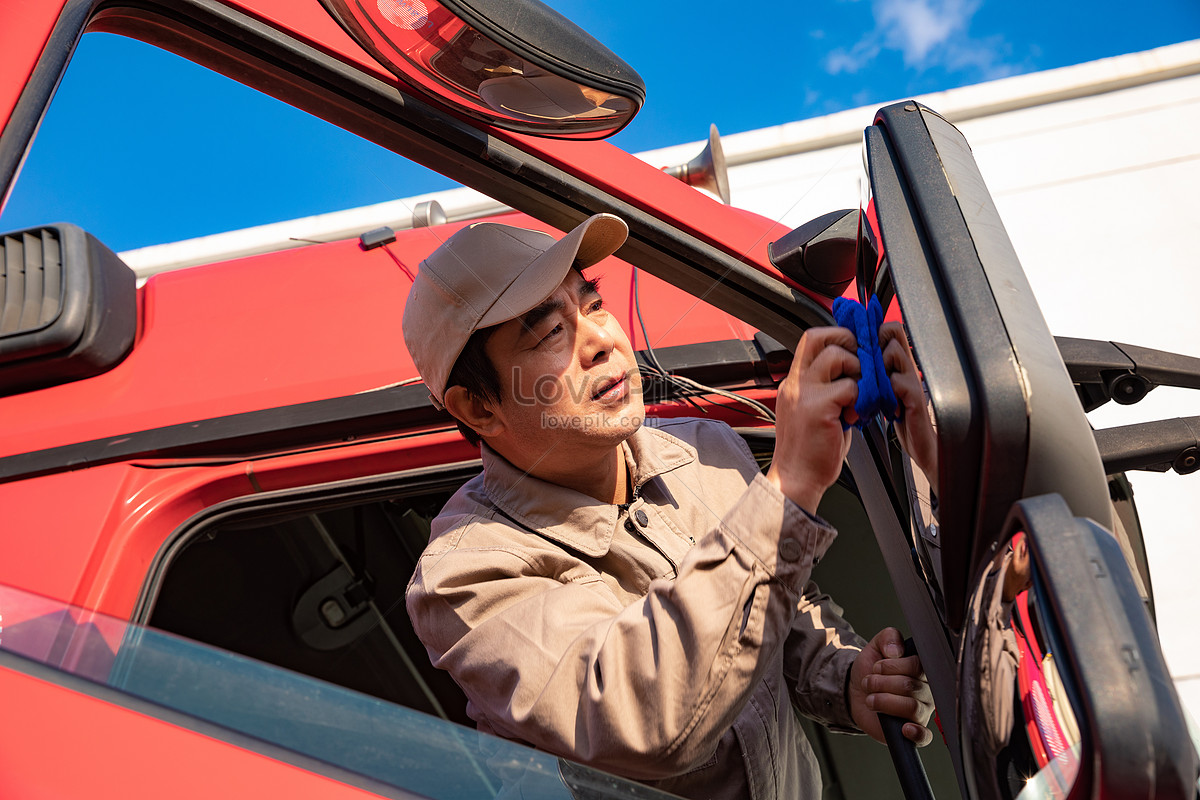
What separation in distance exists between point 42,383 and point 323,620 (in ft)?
3.83

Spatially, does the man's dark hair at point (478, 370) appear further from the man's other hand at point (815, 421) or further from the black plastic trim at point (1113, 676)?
the black plastic trim at point (1113, 676)

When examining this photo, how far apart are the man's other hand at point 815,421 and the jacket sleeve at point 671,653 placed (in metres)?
0.03

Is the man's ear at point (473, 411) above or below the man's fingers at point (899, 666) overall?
above

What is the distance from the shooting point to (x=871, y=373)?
992 mm

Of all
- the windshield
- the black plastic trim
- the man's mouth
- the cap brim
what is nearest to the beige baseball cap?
the cap brim

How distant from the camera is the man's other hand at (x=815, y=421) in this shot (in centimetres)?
98

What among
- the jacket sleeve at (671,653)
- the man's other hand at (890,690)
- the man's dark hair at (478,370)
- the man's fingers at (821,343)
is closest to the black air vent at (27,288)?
the man's dark hair at (478,370)

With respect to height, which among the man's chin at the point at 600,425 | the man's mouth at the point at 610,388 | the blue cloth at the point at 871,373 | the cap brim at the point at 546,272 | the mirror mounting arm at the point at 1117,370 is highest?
the cap brim at the point at 546,272

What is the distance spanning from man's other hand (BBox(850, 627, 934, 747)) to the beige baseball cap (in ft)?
2.52

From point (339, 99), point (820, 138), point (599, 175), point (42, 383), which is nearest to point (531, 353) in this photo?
point (599, 175)

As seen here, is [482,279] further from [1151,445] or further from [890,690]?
[1151,445]

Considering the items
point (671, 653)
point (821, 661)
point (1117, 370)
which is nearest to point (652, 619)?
point (671, 653)

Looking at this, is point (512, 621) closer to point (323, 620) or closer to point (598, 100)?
point (598, 100)

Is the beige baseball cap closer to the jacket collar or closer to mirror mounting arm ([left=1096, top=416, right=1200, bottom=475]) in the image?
the jacket collar
